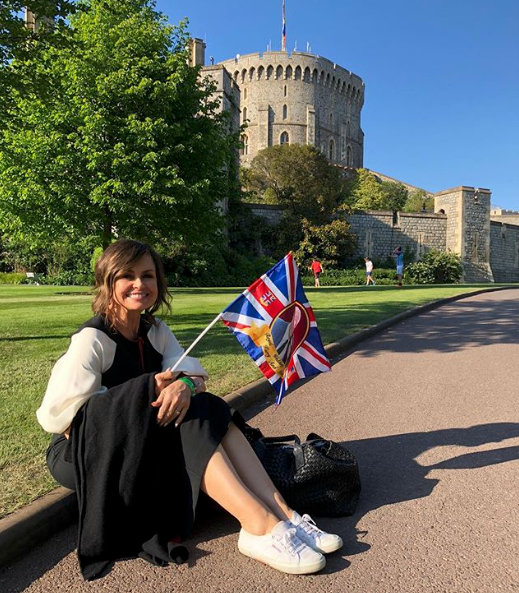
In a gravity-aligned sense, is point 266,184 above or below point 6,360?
above

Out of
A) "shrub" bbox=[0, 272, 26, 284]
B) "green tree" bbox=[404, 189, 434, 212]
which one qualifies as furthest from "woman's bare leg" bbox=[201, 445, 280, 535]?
"green tree" bbox=[404, 189, 434, 212]

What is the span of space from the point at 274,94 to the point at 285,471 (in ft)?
→ 230

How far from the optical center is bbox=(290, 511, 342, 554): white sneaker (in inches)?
93.4

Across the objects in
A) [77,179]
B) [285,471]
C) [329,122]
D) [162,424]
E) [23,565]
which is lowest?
[23,565]

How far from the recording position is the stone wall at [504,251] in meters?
42.2

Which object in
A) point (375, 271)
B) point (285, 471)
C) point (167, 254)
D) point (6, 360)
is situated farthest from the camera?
point (375, 271)

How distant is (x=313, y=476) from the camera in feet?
9.06

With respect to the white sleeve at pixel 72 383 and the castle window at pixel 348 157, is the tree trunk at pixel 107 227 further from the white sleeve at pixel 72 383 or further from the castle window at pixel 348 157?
the castle window at pixel 348 157

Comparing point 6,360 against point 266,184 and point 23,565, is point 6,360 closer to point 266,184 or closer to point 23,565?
point 23,565

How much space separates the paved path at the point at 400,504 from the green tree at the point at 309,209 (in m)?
28.9

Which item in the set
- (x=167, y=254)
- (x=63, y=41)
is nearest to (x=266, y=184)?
(x=167, y=254)

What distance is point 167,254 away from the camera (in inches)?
1032

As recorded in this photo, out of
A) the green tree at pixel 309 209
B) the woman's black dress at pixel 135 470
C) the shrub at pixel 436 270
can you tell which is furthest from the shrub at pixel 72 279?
the woman's black dress at pixel 135 470

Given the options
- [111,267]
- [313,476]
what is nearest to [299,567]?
[313,476]
